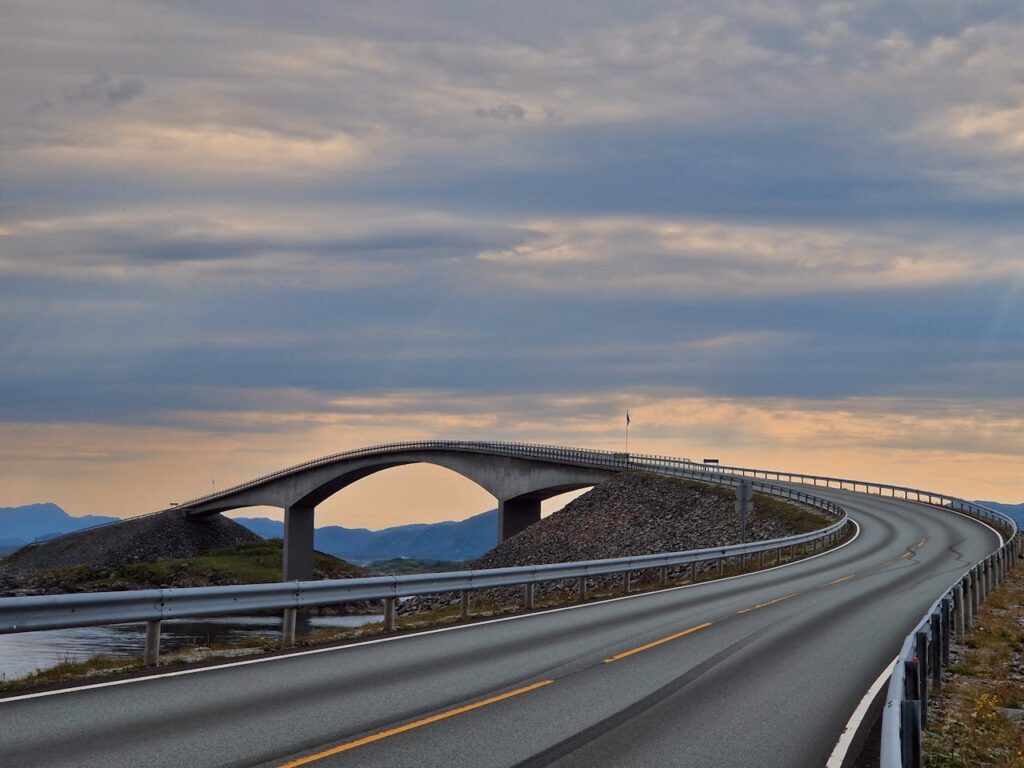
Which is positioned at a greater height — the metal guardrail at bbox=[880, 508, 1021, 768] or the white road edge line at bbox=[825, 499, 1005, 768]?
the metal guardrail at bbox=[880, 508, 1021, 768]

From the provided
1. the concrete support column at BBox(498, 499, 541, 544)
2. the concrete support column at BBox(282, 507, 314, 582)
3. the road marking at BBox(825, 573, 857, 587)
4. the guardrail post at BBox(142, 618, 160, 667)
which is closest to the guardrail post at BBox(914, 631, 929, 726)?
the guardrail post at BBox(142, 618, 160, 667)

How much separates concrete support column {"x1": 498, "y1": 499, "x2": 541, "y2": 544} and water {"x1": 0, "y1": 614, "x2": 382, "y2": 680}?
12216 millimetres

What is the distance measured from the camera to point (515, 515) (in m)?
89.8

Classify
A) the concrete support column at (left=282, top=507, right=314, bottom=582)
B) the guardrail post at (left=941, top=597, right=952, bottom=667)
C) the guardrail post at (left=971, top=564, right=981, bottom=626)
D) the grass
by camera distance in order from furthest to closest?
the concrete support column at (left=282, top=507, right=314, bottom=582) → the guardrail post at (left=971, top=564, right=981, bottom=626) → the guardrail post at (left=941, top=597, right=952, bottom=667) → the grass

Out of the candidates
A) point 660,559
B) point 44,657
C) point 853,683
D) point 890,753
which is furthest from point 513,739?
point 44,657

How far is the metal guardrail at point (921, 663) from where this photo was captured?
8273 millimetres

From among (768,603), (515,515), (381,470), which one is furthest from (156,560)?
(768,603)

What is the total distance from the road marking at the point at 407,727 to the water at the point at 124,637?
61.5 feet

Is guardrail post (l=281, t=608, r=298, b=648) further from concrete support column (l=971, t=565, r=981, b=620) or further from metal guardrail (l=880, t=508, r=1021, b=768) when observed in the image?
concrete support column (l=971, t=565, r=981, b=620)

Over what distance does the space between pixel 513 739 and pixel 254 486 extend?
411 ft

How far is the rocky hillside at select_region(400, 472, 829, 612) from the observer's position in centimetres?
5981

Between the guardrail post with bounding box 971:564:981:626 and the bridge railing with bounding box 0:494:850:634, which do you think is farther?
the guardrail post with bounding box 971:564:981:626

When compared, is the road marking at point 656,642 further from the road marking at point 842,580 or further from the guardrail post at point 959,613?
the road marking at point 842,580

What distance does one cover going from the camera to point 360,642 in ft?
56.9
